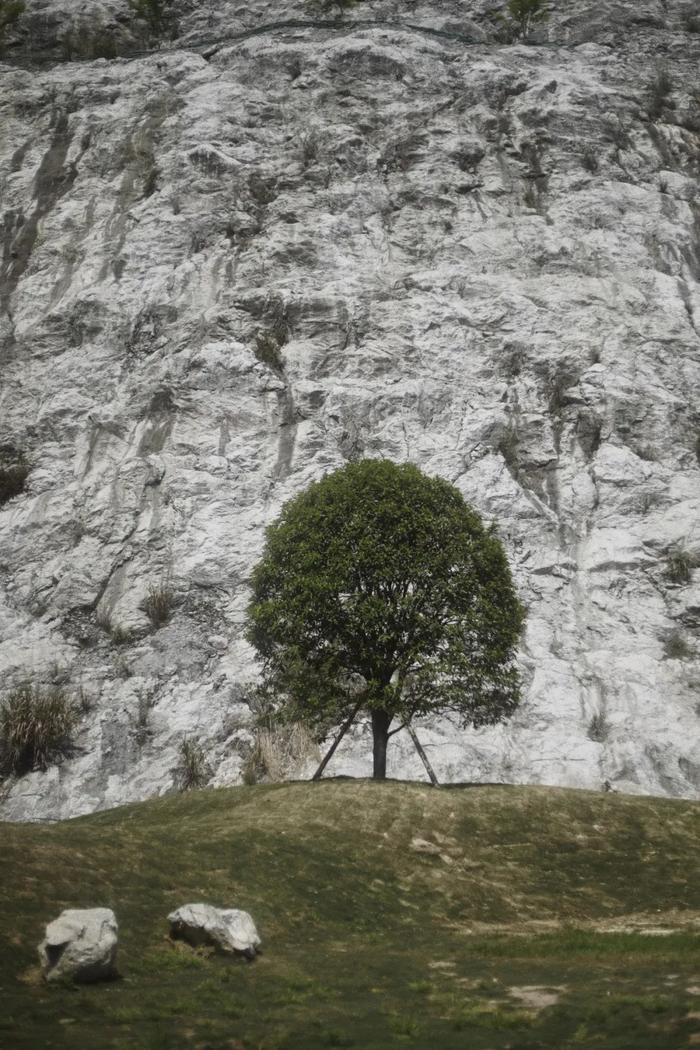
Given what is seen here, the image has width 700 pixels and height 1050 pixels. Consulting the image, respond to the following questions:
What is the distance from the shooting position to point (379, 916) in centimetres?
2044

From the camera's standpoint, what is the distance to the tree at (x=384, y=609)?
30141mm

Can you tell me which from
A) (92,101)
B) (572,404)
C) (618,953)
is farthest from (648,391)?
(92,101)

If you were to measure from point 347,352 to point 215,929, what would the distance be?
1555 inches

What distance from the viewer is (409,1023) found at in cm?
1168

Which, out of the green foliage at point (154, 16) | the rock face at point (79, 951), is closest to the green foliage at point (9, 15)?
the green foliage at point (154, 16)

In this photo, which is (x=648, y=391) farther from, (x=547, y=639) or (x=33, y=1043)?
(x=33, y=1043)

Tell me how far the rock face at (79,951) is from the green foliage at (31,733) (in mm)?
24273

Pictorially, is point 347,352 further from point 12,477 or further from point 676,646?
point 676,646

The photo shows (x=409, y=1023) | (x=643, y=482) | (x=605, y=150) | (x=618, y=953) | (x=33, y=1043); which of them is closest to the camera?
(x=33, y=1043)

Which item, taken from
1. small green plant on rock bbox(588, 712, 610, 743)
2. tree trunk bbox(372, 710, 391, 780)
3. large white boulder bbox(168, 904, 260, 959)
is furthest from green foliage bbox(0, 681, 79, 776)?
large white boulder bbox(168, 904, 260, 959)

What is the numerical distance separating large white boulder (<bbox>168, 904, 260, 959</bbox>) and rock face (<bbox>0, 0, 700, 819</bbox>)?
810 inches

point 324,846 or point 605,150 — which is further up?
point 605,150

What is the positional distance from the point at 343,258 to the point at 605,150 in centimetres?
2087

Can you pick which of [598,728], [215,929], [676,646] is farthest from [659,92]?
[215,929]
